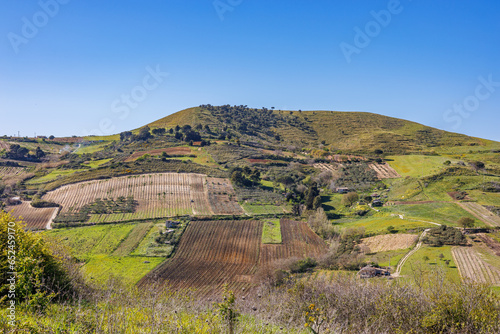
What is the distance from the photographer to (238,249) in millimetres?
58562

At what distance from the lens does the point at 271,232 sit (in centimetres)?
6575

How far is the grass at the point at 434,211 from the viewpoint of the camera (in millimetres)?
59875

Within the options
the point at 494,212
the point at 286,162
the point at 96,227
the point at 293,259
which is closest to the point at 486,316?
the point at 293,259

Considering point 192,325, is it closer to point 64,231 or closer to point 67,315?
point 67,315

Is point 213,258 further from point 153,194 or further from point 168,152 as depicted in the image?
point 168,152

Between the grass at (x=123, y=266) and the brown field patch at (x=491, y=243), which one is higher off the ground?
the brown field patch at (x=491, y=243)

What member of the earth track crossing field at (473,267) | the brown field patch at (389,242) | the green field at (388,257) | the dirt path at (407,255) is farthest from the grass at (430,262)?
the brown field patch at (389,242)

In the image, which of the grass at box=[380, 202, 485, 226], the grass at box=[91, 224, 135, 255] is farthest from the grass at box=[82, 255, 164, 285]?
the grass at box=[380, 202, 485, 226]

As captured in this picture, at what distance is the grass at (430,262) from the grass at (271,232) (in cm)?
2380

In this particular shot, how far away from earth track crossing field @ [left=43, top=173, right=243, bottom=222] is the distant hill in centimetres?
6224

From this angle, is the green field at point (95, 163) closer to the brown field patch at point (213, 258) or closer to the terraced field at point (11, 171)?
the terraced field at point (11, 171)

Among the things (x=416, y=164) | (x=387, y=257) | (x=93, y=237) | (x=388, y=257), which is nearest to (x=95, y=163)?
(x=93, y=237)

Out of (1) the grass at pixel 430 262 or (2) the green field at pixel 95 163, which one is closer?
(1) the grass at pixel 430 262

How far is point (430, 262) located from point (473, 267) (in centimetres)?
462
